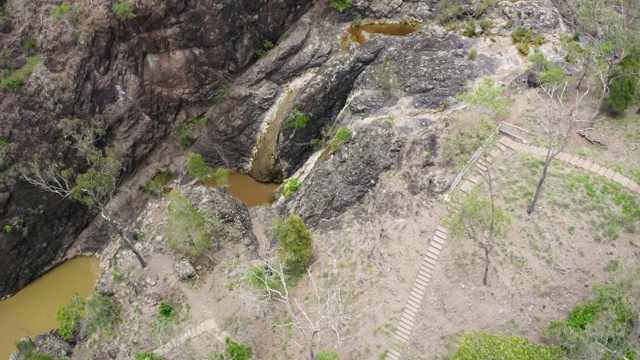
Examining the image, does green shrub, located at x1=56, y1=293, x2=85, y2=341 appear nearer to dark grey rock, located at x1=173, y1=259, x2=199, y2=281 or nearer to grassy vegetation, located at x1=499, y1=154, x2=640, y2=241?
dark grey rock, located at x1=173, y1=259, x2=199, y2=281

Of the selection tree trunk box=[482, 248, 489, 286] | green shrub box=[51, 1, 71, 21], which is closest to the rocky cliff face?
green shrub box=[51, 1, 71, 21]

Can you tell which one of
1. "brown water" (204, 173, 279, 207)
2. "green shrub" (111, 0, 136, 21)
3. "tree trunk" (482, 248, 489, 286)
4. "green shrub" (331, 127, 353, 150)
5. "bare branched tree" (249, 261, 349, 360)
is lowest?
"brown water" (204, 173, 279, 207)

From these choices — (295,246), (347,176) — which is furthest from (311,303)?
(347,176)

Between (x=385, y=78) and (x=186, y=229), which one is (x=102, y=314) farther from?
(x=385, y=78)

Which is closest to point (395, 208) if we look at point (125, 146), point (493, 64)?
point (493, 64)

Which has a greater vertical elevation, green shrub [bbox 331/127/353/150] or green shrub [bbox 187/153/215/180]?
green shrub [bbox 331/127/353/150]

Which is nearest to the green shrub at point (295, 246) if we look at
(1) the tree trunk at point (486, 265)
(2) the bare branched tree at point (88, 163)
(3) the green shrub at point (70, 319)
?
(1) the tree trunk at point (486, 265)

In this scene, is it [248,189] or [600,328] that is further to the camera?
[248,189]
